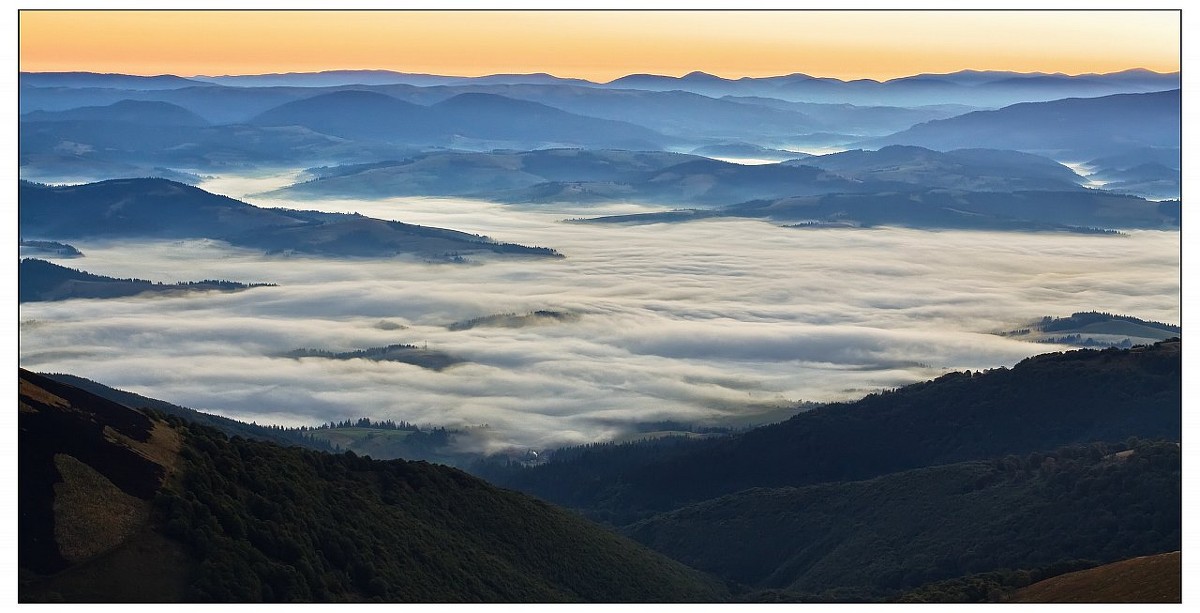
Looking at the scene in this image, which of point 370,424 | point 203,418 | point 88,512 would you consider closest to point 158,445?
point 88,512

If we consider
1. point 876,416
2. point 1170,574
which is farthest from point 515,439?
point 1170,574

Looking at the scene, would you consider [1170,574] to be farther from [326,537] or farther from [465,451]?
[465,451]

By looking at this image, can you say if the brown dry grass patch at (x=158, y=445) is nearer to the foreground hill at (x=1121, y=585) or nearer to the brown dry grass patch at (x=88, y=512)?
the brown dry grass patch at (x=88, y=512)

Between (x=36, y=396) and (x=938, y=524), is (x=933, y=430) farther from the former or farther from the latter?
(x=36, y=396)

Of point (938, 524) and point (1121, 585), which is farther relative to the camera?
point (938, 524)

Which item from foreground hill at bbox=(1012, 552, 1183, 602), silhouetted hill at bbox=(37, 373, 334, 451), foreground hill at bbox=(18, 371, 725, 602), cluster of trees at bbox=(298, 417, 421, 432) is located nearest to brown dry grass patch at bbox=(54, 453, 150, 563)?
foreground hill at bbox=(18, 371, 725, 602)
